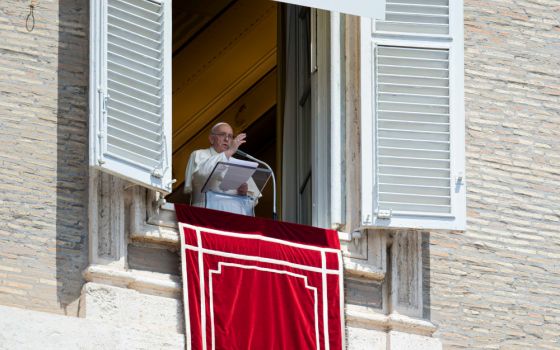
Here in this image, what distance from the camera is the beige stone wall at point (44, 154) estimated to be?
13.1 metres

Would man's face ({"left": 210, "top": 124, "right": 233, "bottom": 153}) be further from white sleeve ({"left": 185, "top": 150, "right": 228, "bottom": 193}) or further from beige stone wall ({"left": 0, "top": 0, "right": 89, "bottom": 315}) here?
beige stone wall ({"left": 0, "top": 0, "right": 89, "bottom": 315})

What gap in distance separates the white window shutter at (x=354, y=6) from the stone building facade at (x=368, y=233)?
1.05 meters

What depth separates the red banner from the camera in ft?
43.8

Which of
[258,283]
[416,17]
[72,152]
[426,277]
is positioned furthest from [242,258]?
[416,17]

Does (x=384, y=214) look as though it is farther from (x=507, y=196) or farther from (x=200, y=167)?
(x=200, y=167)

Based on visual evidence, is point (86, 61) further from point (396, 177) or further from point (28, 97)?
point (396, 177)

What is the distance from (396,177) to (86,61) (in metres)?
1.84

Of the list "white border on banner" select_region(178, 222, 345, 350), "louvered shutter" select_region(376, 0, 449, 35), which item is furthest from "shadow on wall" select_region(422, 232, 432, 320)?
"louvered shutter" select_region(376, 0, 449, 35)

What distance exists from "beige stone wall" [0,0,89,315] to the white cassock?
102 cm

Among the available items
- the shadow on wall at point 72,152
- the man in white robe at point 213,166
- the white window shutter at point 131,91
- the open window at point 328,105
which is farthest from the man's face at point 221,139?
the shadow on wall at point 72,152

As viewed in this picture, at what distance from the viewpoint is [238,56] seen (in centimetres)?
2009

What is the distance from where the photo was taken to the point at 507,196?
47.9 ft

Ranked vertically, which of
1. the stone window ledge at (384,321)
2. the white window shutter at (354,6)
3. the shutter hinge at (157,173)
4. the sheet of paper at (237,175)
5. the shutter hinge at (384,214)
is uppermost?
the white window shutter at (354,6)

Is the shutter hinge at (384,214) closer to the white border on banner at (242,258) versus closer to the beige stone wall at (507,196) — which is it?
the white border on banner at (242,258)
